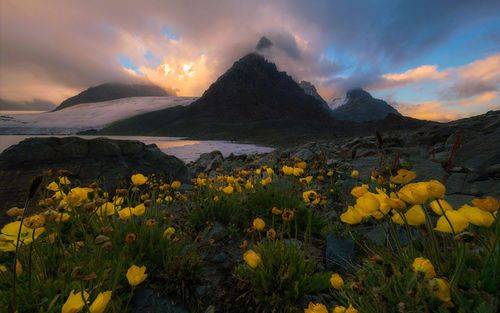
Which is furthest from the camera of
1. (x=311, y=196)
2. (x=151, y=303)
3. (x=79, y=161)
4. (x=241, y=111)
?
(x=241, y=111)

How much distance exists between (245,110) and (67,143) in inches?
6048

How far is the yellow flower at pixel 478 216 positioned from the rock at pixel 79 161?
24.4 ft

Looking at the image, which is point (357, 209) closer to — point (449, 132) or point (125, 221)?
point (125, 221)

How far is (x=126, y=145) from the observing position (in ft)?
34.6

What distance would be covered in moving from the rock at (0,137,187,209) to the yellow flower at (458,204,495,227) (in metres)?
7.43

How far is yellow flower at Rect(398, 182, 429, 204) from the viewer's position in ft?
5.10

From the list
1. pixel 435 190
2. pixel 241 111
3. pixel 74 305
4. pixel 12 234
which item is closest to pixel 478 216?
pixel 435 190

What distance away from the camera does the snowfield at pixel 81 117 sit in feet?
468

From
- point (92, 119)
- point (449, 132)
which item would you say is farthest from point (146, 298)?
point (92, 119)

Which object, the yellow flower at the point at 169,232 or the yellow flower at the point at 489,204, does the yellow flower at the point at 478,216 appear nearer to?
the yellow flower at the point at 489,204

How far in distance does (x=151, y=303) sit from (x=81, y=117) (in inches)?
→ 7394

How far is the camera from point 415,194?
1.58 m

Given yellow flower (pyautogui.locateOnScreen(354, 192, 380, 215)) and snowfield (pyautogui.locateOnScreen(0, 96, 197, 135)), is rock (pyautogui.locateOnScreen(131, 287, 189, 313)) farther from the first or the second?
snowfield (pyautogui.locateOnScreen(0, 96, 197, 135))

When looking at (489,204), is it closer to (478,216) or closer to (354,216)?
A: (478,216)
